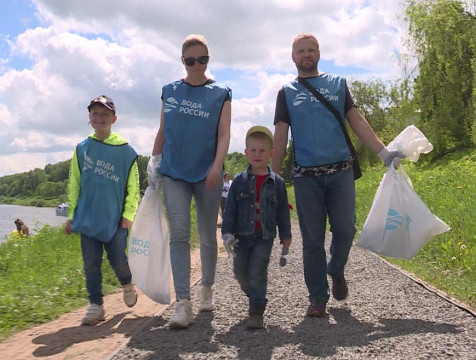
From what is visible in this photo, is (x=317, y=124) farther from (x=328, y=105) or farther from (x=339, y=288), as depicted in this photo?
(x=339, y=288)

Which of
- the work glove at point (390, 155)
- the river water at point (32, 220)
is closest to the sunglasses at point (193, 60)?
the work glove at point (390, 155)

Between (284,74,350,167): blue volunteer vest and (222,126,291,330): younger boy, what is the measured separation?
331 mm

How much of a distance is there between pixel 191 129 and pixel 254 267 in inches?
46.3

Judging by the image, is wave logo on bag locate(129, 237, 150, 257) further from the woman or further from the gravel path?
the gravel path

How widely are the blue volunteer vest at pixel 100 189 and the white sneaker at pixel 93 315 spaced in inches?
23.1

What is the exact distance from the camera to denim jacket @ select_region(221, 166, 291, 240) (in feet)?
13.5

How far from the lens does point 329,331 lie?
151 inches

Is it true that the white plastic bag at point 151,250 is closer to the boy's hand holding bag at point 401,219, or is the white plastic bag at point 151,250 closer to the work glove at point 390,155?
the boy's hand holding bag at point 401,219

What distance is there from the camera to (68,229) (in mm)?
4727

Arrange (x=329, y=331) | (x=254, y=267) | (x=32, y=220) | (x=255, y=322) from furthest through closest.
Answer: (x=32, y=220)
(x=254, y=267)
(x=255, y=322)
(x=329, y=331)

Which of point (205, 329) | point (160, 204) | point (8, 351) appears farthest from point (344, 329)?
point (8, 351)

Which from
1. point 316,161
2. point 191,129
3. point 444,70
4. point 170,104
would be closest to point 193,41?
point 170,104

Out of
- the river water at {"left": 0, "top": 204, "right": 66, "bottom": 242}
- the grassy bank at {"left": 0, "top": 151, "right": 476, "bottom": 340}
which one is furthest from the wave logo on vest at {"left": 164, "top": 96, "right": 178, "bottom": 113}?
the river water at {"left": 0, "top": 204, "right": 66, "bottom": 242}

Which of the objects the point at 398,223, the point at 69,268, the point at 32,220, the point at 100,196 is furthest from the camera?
the point at 32,220
